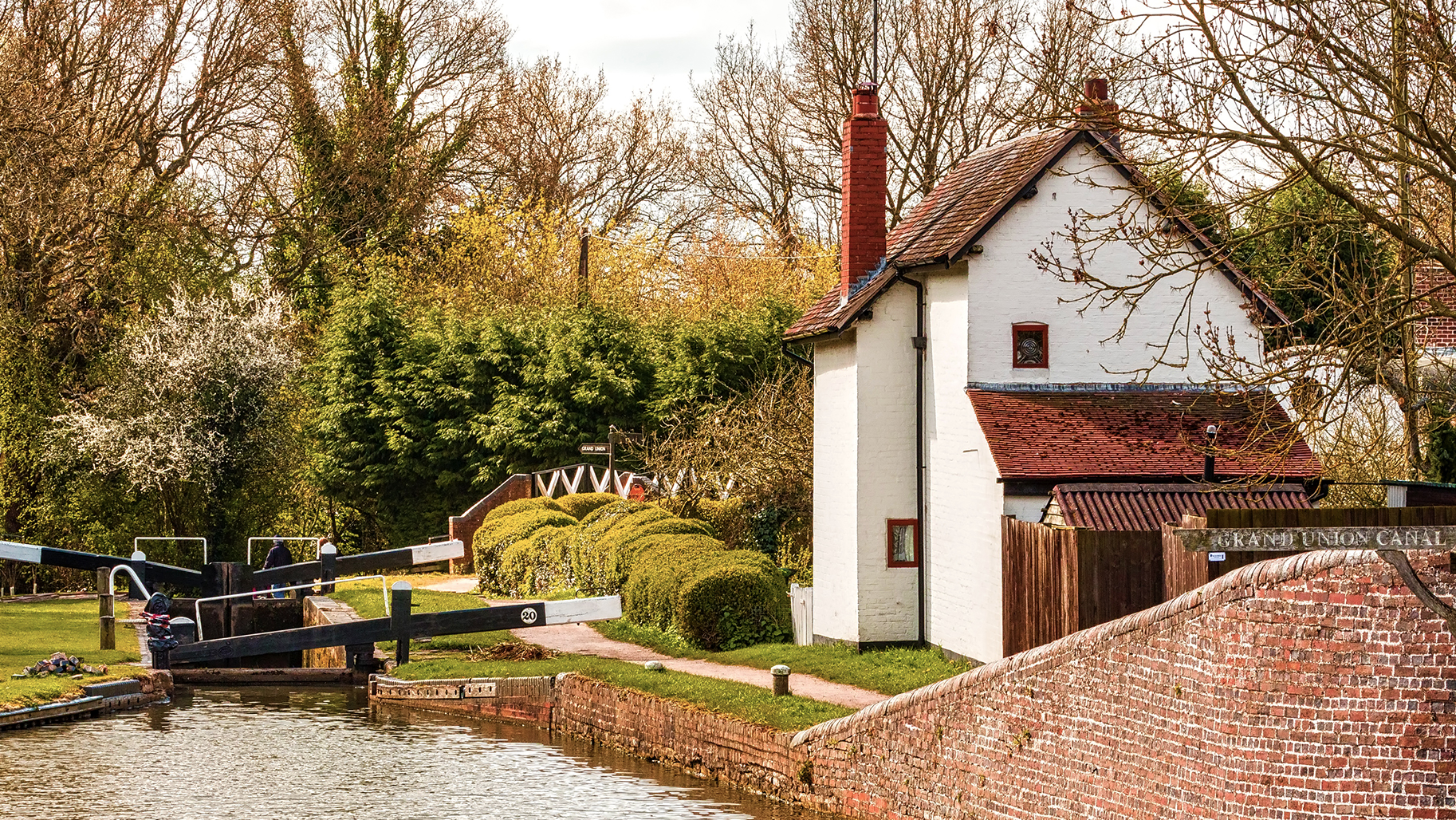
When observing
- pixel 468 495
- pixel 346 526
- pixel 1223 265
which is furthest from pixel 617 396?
pixel 1223 265

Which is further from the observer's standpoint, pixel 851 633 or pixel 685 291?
pixel 685 291

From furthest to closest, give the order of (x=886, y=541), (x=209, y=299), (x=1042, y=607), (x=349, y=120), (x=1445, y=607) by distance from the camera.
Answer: (x=349, y=120) < (x=209, y=299) < (x=886, y=541) < (x=1042, y=607) < (x=1445, y=607)

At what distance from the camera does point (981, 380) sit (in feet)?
66.2

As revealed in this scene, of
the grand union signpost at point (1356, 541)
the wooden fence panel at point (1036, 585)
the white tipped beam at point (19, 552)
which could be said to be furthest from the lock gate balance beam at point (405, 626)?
the grand union signpost at point (1356, 541)

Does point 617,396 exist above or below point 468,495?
above

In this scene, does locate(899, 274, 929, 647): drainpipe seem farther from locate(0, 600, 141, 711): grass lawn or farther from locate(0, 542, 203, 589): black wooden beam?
locate(0, 542, 203, 589): black wooden beam

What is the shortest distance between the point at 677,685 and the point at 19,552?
12.1 meters

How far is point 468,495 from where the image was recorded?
4031cm

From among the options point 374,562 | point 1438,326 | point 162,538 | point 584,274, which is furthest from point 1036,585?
point 584,274

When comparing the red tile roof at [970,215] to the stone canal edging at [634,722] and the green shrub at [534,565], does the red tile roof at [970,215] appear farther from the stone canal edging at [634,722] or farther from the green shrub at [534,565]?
the green shrub at [534,565]

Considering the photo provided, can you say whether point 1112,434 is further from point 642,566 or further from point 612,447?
point 612,447

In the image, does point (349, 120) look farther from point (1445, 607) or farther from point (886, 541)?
point (1445, 607)

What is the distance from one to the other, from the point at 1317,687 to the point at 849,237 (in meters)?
12.9

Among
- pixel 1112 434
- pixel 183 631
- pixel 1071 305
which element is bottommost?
pixel 183 631
